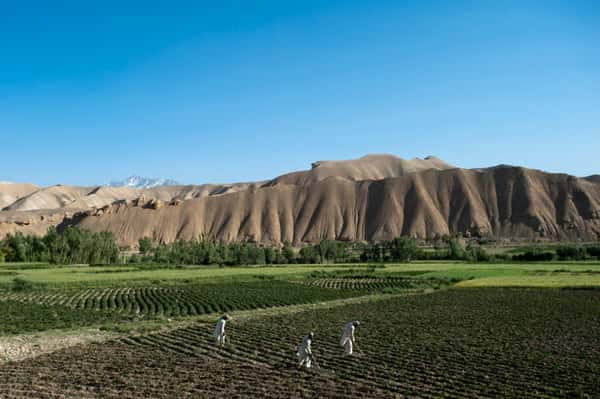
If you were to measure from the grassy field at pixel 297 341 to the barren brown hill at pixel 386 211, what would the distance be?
308 ft

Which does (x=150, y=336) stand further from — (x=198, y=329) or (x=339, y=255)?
(x=339, y=255)

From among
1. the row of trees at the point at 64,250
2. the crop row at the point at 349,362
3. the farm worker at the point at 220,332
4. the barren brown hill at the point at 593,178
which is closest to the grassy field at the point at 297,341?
the crop row at the point at 349,362

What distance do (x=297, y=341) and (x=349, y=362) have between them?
5044 mm

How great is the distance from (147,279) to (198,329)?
39.9 metres

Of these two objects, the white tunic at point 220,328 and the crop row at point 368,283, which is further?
the crop row at point 368,283

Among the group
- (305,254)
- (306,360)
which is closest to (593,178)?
(305,254)

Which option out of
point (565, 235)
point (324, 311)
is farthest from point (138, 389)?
point (565, 235)

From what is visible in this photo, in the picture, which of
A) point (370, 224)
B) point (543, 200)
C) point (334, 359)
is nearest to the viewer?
point (334, 359)

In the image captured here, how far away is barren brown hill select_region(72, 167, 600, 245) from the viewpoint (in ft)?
462

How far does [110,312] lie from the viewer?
36750mm

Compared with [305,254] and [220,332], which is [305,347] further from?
[305,254]

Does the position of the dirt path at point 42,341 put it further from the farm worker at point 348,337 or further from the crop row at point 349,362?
the farm worker at point 348,337

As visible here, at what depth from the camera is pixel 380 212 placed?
154625 mm

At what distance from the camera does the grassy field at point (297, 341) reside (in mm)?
16031
